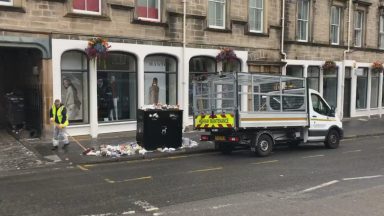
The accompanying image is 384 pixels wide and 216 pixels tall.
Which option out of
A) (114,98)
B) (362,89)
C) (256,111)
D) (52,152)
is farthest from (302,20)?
(52,152)

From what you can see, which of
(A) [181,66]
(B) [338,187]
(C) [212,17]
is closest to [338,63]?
(C) [212,17]

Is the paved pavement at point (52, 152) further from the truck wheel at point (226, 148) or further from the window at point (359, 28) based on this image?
the window at point (359, 28)

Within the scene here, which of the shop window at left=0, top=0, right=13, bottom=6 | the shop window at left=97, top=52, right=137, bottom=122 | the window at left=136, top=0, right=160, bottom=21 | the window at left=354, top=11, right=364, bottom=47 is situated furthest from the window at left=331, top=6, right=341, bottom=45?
the shop window at left=0, top=0, right=13, bottom=6

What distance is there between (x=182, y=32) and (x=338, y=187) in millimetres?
11214

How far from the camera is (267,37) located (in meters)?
21.9

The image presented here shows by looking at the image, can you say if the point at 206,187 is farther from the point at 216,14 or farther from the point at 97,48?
the point at 216,14

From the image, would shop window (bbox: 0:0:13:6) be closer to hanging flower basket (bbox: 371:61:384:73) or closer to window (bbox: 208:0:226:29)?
window (bbox: 208:0:226:29)

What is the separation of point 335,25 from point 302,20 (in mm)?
3204

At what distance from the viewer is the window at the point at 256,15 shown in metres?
21.2

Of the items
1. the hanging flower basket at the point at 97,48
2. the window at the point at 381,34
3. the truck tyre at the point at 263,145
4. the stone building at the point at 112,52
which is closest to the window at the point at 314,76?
the stone building at the point at 112,52

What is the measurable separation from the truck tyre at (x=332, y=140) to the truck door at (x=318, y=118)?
20 centimetres

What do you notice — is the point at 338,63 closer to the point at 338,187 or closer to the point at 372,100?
the point at 372,100

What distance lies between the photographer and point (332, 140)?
15.3 meters

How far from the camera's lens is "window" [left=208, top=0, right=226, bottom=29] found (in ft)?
63.9
